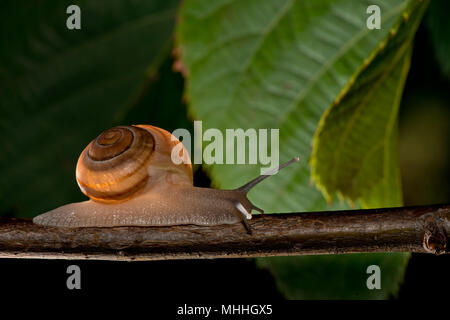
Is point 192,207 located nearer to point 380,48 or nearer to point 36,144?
point 380,48

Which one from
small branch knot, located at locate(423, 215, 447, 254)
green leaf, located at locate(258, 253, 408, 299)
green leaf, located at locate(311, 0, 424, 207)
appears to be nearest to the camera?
small branch knot, located at locate(423, 215, 447, 254)

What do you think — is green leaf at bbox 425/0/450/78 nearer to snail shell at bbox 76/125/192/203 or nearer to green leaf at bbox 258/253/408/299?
green leaf at bbox 258/253/408/299

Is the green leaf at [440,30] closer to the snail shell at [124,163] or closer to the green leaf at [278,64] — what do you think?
the green leaf at [278,64]

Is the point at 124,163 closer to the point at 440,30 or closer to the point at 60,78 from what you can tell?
the point at 60,78

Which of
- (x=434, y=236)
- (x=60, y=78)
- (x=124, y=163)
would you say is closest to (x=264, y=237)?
(x=434, y=236)

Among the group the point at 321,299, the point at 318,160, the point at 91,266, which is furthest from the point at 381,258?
the point at 91,266

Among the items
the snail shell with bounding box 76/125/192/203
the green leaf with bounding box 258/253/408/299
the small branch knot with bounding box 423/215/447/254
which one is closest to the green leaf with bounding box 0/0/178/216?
the snail shell with bounding box 76/125/192/203

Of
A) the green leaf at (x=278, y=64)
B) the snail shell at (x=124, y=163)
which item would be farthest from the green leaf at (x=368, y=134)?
the snail shell at (x=124, y=163)
